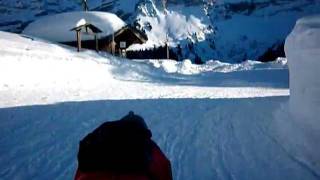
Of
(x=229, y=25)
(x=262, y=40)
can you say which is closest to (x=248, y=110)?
(x=262, y=40)

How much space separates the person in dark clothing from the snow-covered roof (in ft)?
116

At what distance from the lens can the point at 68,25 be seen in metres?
39.8

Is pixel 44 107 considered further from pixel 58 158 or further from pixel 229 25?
pixel 229 25

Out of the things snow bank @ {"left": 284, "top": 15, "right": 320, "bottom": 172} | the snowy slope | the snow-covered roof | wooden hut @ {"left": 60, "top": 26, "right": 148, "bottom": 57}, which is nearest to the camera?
snow bank @ {"left": 284, "top": 15, "right": 320, "bottom": 172}

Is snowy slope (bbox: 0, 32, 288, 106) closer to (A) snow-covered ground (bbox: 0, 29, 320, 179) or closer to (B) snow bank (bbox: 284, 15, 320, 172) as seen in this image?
(A) snow-covered ground (bbox: 0, 29, 320, 179)

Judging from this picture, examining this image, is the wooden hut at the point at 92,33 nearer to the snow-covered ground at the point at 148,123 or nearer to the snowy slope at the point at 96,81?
the snowy slope at the point at 96,81

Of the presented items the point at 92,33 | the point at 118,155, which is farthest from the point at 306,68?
the point at 92,33

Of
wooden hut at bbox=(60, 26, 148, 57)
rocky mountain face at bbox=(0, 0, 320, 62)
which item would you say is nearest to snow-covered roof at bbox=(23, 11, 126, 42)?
wooden hut at bbox=(60, 26, 148, 57)

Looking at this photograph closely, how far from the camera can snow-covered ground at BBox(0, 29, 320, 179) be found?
6297 millimetres

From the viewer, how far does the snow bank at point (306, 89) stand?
20.0ft

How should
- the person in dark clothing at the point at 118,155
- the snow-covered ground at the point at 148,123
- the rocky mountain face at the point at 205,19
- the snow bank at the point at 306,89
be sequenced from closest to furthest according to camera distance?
the person in dark clothing at the point at 118,155 < the snow bank at the point at 306,89 < the snow-covered ground at the point at 148,123 < the rocky mountain face at the point at 205,19

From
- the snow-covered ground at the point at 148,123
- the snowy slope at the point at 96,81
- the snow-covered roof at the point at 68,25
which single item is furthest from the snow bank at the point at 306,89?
the snow-covered roof at the point at 68,25

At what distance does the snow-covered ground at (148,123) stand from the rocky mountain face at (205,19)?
74.4m

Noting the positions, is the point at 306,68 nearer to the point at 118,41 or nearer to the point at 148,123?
the point at 148,123
